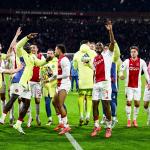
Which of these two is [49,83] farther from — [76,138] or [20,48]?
[76,138]

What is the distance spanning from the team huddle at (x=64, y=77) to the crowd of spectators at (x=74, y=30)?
3882cm

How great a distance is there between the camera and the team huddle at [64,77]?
1178 cm

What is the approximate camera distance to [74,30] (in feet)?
185

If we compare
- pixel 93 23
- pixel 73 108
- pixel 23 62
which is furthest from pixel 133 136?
pixel 93 23

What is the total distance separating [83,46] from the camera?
14.2 metres

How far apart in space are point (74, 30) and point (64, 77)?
44.5 meters

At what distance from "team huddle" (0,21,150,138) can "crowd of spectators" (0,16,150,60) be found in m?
38.8

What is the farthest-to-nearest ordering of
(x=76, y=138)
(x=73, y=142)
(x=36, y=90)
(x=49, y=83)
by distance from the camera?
1. (x=36, y=90)
2. (x=49, y=83)
3. (x=76, y=138)
4. (x=73, y=142)

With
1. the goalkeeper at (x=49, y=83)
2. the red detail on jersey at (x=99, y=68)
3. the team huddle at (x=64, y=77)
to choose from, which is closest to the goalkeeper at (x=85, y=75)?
the team huddle at (x=64, y=77)

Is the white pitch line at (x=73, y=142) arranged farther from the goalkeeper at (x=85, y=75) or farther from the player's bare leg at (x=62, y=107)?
the goalkeeper at (x=85, y=75)

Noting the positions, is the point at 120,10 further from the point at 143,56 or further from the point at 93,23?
the point at 143,56

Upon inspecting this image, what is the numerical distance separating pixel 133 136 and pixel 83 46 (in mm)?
3432

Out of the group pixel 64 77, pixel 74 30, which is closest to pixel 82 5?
pixel 74 30

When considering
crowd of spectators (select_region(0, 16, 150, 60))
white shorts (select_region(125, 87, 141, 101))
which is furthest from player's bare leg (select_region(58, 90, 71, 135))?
crowd of spectators (select_region(0, 16, 150, 60))
